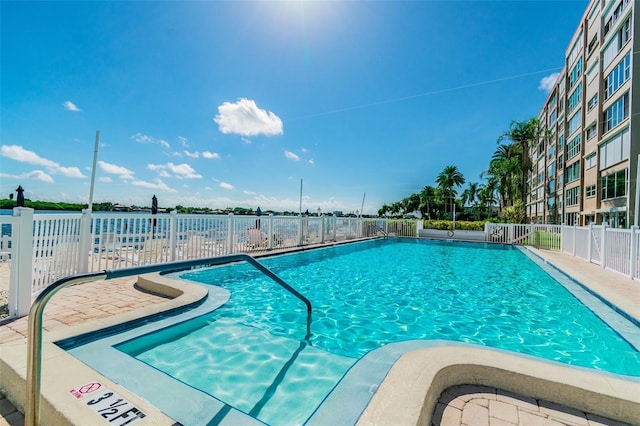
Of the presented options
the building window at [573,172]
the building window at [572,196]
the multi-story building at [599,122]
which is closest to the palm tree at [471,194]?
the multi-story building at [599,122]

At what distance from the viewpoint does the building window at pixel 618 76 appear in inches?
644

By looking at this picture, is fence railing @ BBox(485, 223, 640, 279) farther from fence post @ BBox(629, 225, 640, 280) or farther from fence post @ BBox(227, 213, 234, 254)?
fence post @ BBox(227, 213, 234, 254)

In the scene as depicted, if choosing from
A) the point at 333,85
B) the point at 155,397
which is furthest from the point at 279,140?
the point at 155,397

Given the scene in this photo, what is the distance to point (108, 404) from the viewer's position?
1749mm

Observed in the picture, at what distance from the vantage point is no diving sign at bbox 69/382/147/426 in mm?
1636

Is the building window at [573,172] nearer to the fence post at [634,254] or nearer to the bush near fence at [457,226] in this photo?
the bush near fence at [457,226]

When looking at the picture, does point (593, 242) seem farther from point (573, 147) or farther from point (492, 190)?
point (492, 190)

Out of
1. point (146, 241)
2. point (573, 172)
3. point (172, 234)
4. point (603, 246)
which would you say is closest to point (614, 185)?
point (573, 172)

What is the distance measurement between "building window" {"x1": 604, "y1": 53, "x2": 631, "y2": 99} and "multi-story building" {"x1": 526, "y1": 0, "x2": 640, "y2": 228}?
0.18 ft

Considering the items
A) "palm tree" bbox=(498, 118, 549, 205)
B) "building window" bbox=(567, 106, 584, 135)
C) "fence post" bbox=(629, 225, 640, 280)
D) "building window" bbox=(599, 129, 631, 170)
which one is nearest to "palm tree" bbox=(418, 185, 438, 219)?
"palm tree" bbox=(498, 118, 549, 205)

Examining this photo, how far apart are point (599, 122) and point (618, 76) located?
3.27 meters

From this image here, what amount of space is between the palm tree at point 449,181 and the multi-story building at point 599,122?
54.7 ft

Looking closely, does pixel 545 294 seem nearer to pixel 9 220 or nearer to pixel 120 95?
pixel 9 220

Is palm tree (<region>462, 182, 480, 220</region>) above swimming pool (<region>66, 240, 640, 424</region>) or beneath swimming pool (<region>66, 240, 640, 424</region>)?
above
